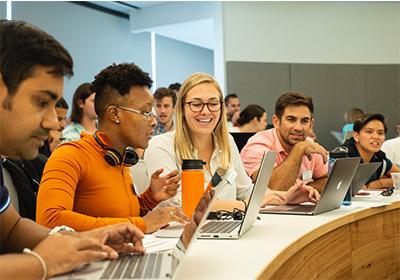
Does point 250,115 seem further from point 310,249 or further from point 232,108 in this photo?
point 310,249

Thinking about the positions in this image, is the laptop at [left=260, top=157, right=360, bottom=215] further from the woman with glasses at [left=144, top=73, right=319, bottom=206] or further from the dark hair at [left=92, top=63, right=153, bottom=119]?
the dark hair at [left=92, top=63, right=153, bottom=119]

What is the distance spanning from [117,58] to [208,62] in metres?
2.28

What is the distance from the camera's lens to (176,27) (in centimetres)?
722

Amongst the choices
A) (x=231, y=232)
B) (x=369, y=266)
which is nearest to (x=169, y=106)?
(x=369, y=266)

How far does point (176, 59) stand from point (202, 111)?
638 cm

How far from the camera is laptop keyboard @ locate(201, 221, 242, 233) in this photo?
1.46 metres

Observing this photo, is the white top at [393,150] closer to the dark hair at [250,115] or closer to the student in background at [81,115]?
the dark hair at [250,115]

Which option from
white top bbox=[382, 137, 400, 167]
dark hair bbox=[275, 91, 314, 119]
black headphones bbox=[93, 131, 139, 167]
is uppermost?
dark hair bbox=[275, 91, 314, 119]

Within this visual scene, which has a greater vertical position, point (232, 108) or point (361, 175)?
point (232, 108)

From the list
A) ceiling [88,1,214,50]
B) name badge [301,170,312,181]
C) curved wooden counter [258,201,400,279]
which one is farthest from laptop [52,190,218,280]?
ceiling [88,1,214,50]

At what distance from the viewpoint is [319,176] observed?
271cm

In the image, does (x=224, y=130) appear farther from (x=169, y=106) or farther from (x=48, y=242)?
(x=169, y=106)

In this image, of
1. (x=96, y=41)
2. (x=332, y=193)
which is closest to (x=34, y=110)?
(x=332, y=193)

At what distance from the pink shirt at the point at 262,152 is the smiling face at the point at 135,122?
1030 mm
